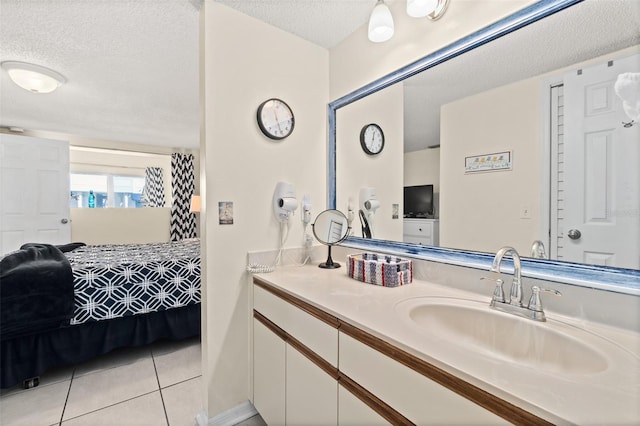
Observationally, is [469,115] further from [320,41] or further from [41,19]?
[41,19]

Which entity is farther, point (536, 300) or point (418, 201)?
point (418, 201)

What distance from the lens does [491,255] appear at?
3.88ft

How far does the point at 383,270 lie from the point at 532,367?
0.71 m

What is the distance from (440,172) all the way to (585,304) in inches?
29.3

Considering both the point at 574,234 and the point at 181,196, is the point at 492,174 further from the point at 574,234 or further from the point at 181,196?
the point at 181,196

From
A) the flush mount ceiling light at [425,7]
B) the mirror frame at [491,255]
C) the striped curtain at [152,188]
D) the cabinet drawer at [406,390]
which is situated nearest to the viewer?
the cabinet drawer at [406,390]

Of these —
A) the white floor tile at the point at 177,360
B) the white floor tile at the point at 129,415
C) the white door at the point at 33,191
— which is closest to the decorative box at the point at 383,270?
the white floor tile at the point at 129,415

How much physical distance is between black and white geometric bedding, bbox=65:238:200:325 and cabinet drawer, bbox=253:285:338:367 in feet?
4.07

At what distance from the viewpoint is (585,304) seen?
91 cm

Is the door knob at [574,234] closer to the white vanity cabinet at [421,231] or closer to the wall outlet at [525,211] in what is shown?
the wall outlet at [525,211]

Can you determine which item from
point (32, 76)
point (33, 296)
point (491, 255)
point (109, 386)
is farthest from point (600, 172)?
point (32, 76)

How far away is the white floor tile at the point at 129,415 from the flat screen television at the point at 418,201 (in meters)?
1.82

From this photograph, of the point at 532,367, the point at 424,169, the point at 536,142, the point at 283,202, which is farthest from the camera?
the point at 283,202

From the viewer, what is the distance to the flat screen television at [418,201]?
144 cm
